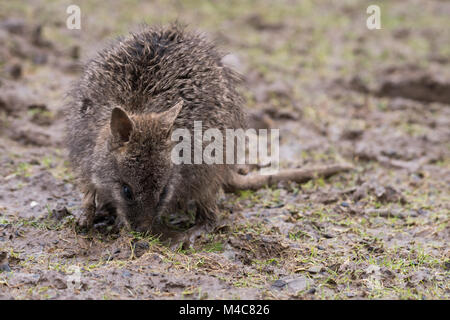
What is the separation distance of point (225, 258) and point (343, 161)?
10.3ft

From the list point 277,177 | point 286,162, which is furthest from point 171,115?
point 286,162

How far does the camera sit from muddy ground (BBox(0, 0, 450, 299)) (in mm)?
4332

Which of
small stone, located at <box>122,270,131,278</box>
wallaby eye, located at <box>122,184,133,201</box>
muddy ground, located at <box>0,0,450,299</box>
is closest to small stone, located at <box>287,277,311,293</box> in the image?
muddy ground, located at <box>0,0,450,299</box>

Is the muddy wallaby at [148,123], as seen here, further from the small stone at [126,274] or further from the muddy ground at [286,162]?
the small stone at [126,274]

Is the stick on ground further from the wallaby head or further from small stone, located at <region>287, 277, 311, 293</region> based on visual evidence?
small stone, located at <region>287, 277, 311, 293</region>

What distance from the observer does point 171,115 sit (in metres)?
4.79

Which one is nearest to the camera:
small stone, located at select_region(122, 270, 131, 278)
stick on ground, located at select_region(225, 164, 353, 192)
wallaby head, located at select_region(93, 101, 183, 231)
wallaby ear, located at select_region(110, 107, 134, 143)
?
small stone, located at select_region(122, 270, 131, 278)

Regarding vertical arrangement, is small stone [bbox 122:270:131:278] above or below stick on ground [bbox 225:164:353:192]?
below

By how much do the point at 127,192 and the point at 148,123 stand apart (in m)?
0.60

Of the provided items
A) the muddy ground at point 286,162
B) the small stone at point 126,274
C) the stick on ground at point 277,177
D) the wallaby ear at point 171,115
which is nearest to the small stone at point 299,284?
→ the muddy ground at point 286,162

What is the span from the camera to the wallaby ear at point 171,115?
473cm

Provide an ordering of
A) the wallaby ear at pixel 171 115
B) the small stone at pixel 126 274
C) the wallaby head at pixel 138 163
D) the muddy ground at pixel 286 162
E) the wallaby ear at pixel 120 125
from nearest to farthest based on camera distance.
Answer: the small stone at pixel 126 274 < the muddy ground at pixel 286 162 < the wallaby ear at pixel 120 125 < the wallaby head at pixel 138 163 < the wallaby ear at pixel 171 115

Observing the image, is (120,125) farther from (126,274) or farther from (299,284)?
(299,284)
